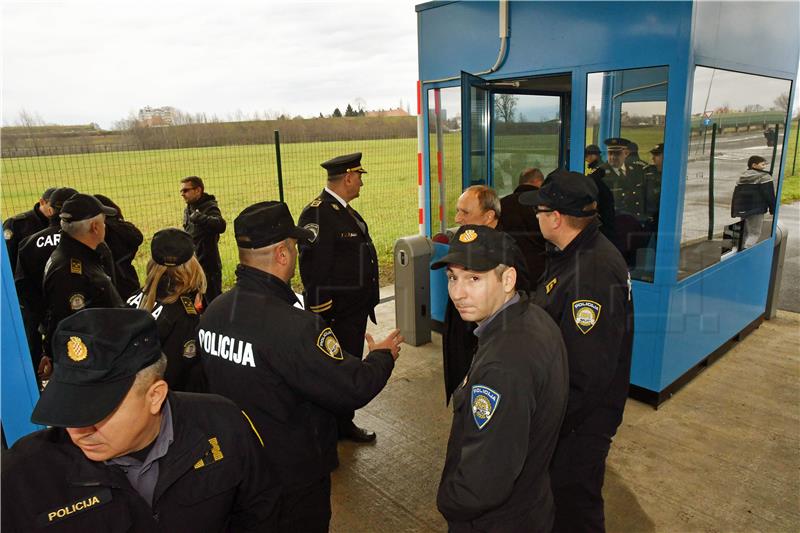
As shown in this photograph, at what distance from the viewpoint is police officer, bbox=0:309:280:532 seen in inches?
50.1

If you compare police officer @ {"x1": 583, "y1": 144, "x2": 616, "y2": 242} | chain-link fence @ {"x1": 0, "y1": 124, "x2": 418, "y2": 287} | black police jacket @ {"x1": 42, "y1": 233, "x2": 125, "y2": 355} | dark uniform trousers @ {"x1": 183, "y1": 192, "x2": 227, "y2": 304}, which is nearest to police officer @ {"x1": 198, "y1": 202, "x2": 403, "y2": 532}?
black police jacket @ {"x1": 42, "y1": 233, "x2": 125, "y2": 355}

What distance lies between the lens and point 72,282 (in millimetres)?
3176

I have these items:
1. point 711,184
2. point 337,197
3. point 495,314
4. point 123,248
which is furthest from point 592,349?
point 123,248

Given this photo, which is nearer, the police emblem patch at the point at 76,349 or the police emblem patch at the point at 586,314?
the police emblem patch at the point at 76,349

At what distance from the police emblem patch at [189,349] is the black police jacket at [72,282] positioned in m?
1.13

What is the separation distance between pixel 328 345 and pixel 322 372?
109 millimetres

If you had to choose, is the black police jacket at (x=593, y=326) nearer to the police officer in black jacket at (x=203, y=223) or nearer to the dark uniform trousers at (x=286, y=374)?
the dark uniform trousers at (x=286, y=374)

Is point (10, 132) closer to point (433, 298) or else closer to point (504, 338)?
point (433, 298)

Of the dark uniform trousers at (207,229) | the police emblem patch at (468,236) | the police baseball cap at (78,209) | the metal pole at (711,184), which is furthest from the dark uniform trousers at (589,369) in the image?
the dark uniform trousers at (207,229)

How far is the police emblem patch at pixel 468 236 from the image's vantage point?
6.34ft

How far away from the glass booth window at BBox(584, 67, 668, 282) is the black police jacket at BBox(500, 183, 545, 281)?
1.66ft

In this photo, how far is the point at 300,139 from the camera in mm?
10242

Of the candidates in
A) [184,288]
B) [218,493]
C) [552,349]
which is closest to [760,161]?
[552,349]

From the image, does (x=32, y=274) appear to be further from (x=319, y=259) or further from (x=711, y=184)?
(x=711, y=184)
